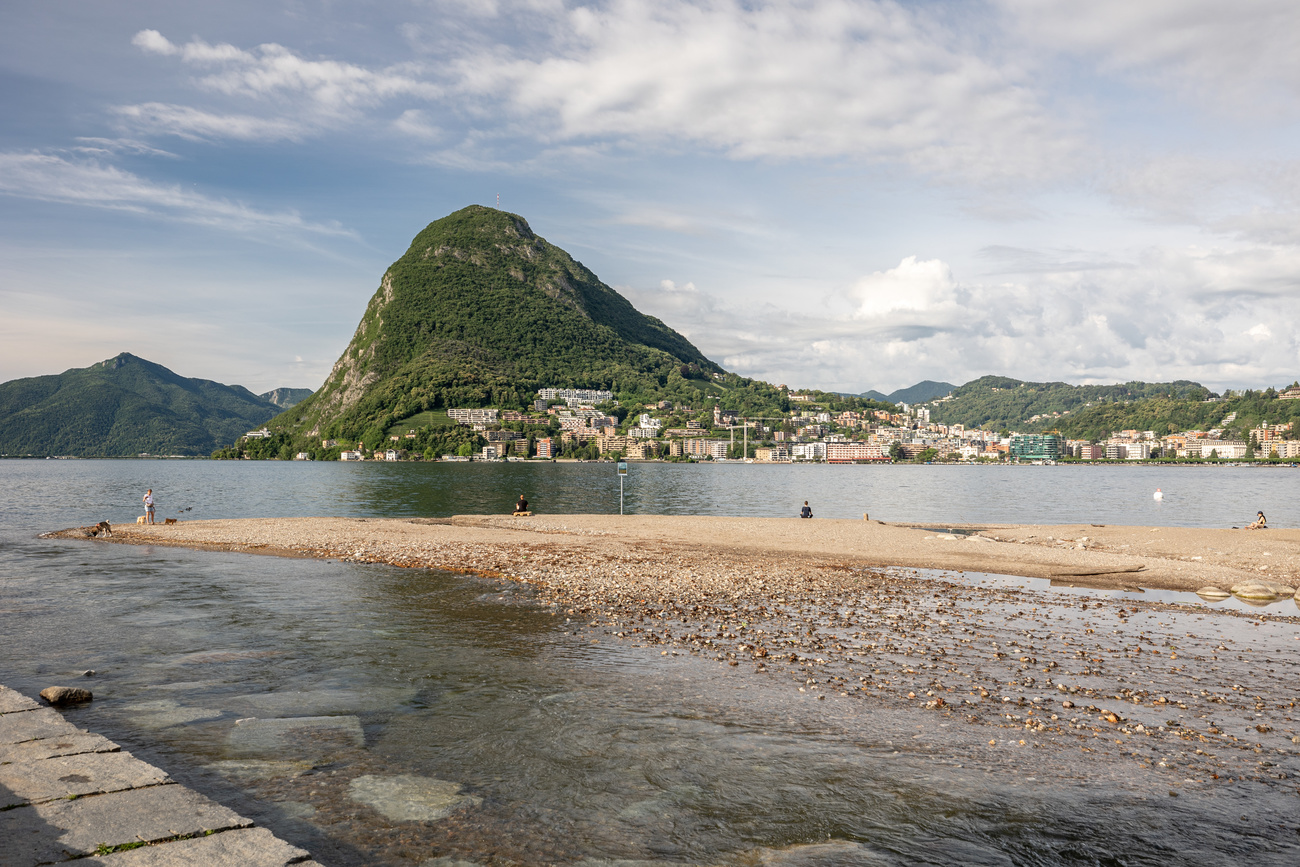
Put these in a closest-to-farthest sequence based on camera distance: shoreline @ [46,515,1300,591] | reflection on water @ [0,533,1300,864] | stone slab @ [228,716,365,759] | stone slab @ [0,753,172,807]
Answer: stone slab @ [0,753,172,807] < reflection on water @ [0,533,1300,864] < stone slab @ [228,716,365,759] < shoreline @ [46,515,1300,591]

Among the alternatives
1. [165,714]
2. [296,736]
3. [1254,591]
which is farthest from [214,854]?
[1254,591]

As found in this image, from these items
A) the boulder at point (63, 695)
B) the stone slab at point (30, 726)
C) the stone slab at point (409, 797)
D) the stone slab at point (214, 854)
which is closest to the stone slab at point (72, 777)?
the stone slab at point (30, 726)

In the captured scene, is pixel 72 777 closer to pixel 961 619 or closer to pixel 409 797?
pixel 409 797

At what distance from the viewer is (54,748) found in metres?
Answer: 8.31

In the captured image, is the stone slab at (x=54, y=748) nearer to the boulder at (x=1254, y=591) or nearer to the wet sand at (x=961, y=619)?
the wet sand at (x=961, y=619)

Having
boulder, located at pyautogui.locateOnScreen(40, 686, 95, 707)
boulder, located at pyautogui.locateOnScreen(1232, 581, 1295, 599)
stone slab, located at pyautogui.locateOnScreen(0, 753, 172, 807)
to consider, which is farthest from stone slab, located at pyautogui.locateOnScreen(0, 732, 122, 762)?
boulder, located at pyautogui.locateOnScreen(1232, 581, 1295, 599)

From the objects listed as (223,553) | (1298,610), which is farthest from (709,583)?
(223,553)

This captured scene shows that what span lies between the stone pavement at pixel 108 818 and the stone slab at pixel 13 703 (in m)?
1.68

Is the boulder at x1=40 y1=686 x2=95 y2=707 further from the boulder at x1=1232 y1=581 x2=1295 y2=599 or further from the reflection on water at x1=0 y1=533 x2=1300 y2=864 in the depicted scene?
the boulder at x1=1232 y1=581 x2=1295 y2=599

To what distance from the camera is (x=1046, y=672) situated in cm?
1446

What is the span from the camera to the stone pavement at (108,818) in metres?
5.96

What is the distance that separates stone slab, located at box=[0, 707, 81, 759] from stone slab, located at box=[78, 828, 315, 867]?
394 cm

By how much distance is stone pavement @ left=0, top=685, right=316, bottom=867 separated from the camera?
19.6 ft

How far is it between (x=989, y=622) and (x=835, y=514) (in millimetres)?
46283
